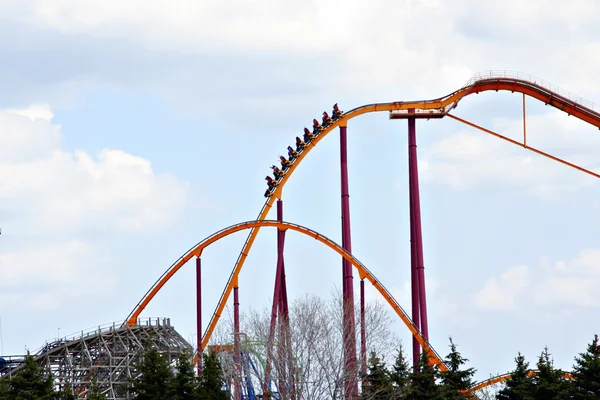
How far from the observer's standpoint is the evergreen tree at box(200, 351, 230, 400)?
48312 millimetres

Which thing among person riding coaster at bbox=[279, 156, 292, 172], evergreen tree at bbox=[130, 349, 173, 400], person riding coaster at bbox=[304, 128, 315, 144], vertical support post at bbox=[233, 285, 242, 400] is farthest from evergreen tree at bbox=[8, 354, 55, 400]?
person riding coaster at bbox=[304, 128, 315, 144]

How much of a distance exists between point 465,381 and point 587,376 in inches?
172

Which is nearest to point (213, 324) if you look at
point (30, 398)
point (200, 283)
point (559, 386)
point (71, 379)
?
point (200, 283)

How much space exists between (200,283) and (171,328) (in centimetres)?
424

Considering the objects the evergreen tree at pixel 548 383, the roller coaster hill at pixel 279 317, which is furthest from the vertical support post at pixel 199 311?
the evergreen tree at pixel 548 383

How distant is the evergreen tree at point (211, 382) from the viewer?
48312mm

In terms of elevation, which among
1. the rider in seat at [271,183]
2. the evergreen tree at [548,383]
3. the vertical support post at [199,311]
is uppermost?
the rider in seat at [271,183]

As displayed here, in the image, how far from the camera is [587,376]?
44.9 metres

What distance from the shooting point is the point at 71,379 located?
54250 mm

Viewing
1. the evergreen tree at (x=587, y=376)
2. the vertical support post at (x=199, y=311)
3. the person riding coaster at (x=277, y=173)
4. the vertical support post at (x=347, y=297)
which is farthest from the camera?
the person riding coaster at (x=277, y=173)

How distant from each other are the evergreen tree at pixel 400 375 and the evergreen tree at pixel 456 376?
113 centimetres

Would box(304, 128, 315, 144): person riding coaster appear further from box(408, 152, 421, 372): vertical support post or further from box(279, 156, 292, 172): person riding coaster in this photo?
box(408, 152, 421, 372): vertical support post

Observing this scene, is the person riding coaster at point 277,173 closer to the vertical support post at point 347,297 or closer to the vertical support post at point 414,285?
the vertical support post at point 347,297

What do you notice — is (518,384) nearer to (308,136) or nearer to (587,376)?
(587,376)
